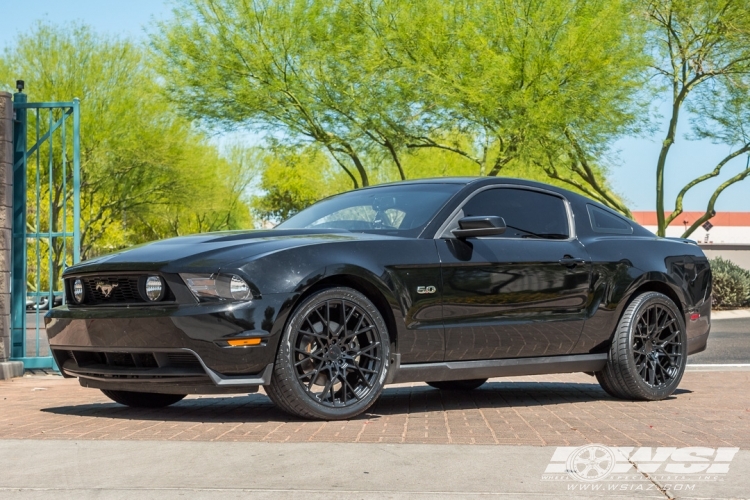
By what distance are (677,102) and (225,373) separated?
28.3m

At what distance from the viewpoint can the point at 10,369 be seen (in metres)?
10.6

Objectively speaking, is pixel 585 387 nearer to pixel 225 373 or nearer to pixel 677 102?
pixel 225 373

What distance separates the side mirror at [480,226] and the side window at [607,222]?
5.19ft

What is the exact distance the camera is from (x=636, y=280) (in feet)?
26.8

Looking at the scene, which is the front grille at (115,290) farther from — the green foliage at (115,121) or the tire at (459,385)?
the green foliage at (115,121)

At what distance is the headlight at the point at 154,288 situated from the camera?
247 inches

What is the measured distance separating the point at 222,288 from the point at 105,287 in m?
0.88

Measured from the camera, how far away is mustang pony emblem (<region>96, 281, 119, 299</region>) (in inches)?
258

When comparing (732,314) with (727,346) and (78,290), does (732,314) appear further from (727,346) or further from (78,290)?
(78,290)

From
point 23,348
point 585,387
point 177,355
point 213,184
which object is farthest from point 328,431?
point 213,184

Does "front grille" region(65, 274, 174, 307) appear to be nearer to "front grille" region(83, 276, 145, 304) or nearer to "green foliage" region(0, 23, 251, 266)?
"front grille" region(83, 276, 145, 304)

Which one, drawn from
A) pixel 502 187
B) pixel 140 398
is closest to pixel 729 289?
pixel 502 187

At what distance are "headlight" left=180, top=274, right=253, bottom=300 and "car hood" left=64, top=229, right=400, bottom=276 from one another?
0.18 feet

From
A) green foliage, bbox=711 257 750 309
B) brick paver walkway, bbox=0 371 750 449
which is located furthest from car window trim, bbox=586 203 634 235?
green foliage, bbox=711 257 750 309
